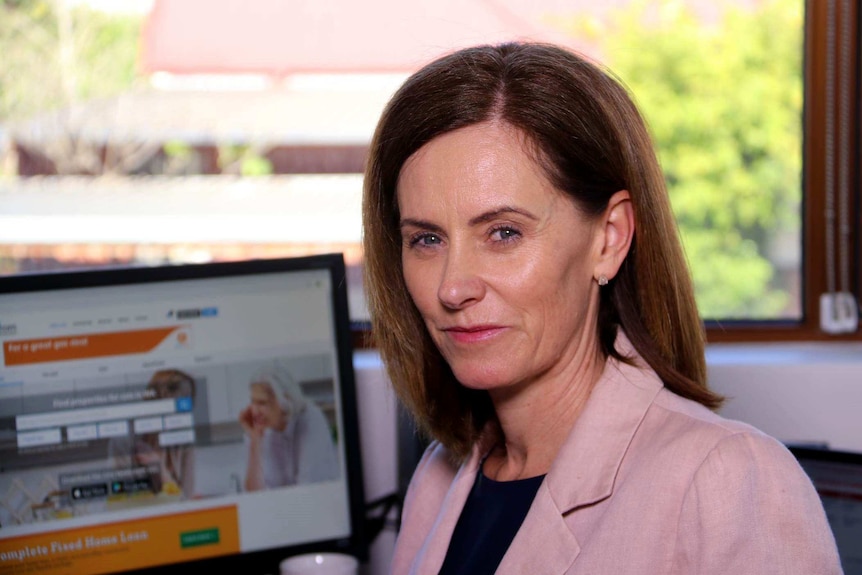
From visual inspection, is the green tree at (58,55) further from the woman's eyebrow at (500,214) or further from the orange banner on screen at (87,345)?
the woman's eyebrow at (500,214)

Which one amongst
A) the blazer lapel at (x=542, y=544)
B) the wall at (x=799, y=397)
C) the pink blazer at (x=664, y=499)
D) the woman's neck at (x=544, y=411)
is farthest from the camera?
the wall at (x=799, y=397)

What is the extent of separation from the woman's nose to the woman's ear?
0.14 metres

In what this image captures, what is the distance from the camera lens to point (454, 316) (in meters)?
1.07

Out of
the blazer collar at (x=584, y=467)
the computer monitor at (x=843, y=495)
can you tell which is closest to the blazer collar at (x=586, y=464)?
the blazer collar at (x=584, y=467)

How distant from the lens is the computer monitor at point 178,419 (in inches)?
54.1

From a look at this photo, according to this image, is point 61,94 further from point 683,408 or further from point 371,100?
point 683,408

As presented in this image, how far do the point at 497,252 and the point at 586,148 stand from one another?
14cm

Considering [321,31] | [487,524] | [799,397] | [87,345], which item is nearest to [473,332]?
[487,524]

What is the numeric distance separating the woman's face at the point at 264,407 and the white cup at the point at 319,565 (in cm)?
20

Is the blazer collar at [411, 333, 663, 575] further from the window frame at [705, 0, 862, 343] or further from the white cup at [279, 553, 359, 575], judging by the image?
the window frame at [705, 0, 862, 343]

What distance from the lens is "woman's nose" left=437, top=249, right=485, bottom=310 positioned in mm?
1035

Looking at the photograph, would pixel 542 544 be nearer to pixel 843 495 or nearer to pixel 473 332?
pixel 473 332

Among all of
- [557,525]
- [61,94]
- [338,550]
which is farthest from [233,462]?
[61,94]

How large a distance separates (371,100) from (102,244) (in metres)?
0.68
